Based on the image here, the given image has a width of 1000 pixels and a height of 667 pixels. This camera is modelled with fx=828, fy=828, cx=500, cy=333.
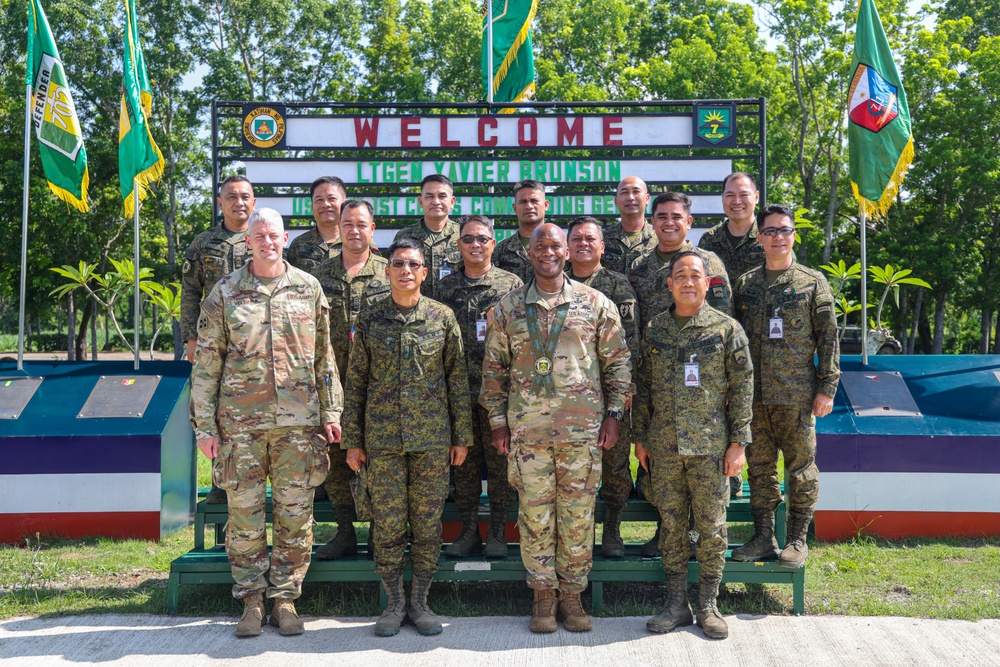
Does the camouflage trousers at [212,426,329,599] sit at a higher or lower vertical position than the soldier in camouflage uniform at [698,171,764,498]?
lower

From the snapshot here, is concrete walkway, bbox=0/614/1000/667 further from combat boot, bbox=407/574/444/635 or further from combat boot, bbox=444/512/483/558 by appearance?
combat boot, bbox=444/512/483/558

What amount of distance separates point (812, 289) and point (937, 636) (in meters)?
1.82

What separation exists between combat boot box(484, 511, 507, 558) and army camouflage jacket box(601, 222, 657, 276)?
158cm

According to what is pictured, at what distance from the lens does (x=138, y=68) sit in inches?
275

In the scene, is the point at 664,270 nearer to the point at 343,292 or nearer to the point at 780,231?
the point at 780,231

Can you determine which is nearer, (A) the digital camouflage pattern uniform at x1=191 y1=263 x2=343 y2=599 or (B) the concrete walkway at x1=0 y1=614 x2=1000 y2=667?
(B) the concrete walkway at x1=0 y1=614 x2=1000 y2=667

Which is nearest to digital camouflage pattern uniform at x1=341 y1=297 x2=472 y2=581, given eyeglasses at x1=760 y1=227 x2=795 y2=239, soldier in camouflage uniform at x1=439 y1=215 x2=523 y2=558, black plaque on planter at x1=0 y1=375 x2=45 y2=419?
soldier in camouflage uniform at x1=439 y1=215 x2=523 y2=558

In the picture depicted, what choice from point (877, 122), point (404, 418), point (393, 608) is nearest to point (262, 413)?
point (404, 418)

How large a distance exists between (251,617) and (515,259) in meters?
2.47

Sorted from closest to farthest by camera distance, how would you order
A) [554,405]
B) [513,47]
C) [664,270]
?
1. [554,405]
2. [664,270]
3. [513,47]

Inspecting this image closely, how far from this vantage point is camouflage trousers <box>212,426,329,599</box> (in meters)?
4.02

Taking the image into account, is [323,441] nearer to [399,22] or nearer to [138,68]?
[138,68]

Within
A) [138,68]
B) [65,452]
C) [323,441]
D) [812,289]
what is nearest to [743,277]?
[812,289]

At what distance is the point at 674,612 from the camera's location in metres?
4.09
